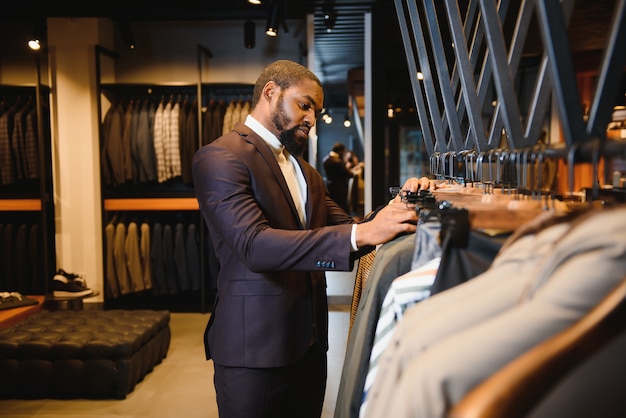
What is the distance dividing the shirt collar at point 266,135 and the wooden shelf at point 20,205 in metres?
4.46

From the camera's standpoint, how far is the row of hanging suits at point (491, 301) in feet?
2.10

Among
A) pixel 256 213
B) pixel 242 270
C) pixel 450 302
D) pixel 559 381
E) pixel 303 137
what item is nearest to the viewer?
pixel 559 381

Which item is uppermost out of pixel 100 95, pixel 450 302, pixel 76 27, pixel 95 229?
pixel 76 27

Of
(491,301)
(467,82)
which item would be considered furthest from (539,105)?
(491,301)

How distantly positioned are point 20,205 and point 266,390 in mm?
4846

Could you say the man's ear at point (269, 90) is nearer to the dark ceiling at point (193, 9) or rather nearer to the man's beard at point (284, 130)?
the man's beard at point (284, 130)

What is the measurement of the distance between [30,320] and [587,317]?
438 centimetres

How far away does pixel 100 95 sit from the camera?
234 inches

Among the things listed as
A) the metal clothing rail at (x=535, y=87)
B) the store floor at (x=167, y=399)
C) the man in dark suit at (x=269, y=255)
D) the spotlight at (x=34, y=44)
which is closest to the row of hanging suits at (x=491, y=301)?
the metal clothing rail at (x=535, y=87)

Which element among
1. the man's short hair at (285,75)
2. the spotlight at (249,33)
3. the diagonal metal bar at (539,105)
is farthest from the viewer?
the spotlight at (249,33)

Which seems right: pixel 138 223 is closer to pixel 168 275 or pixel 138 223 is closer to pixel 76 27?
pixel 168 275

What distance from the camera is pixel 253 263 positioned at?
74.0 inches

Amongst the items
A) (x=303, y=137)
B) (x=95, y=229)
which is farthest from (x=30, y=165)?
(x=303, y=137)

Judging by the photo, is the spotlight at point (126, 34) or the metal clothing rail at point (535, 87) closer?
the metal clothing rail at point (535, 87)
